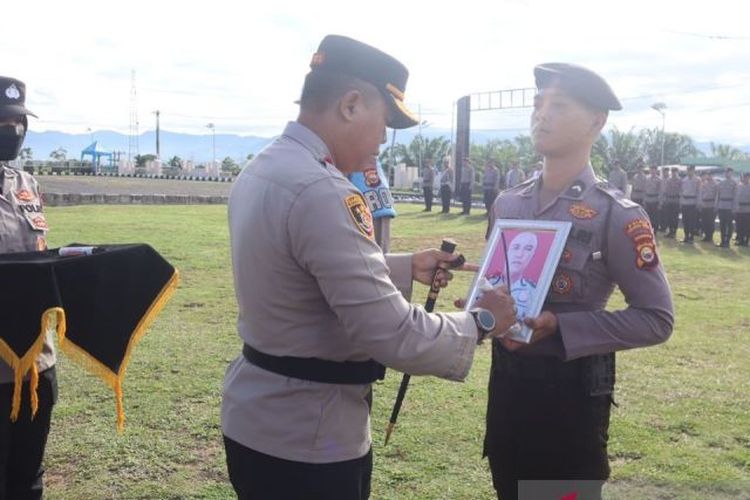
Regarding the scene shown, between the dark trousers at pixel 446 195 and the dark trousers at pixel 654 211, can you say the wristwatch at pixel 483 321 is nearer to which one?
the dark trousers at pixel 654 211

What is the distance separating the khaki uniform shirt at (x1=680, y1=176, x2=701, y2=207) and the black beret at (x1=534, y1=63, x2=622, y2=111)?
18167 millimetres

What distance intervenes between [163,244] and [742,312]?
9897 millimetres

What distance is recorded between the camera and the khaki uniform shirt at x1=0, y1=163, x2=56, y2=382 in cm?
290

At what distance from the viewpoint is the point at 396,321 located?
1757 mm

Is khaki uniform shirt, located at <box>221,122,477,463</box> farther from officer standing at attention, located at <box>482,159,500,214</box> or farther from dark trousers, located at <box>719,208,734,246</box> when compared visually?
officer standing at attention, located at <box>482,159,500,214</box>

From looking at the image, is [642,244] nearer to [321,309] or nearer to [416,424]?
[321,309]

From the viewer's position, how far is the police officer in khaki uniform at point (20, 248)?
290 centimetres

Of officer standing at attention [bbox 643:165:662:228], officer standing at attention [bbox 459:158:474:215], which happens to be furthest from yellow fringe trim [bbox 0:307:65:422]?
officer standing at attention [bbox 459:158:474:215]

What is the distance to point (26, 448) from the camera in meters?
2.96

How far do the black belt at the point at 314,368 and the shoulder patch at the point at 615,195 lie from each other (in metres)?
1.03

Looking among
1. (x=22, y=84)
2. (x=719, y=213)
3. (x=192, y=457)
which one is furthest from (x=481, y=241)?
(x=22, y=84)

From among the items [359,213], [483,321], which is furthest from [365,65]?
[483,321]

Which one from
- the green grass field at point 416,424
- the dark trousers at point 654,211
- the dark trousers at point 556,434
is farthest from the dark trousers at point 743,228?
the dark trousers at point 556,434

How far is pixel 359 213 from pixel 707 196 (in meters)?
19.0
